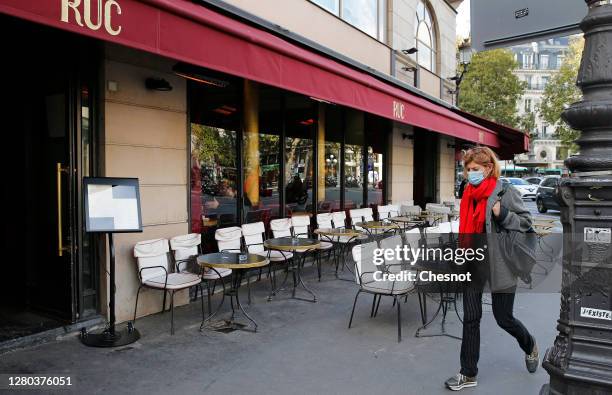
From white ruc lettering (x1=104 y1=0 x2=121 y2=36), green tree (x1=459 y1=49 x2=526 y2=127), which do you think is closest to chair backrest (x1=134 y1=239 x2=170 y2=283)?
white ruc lettering (x1=104 y1=0 x2=121 y2=36)

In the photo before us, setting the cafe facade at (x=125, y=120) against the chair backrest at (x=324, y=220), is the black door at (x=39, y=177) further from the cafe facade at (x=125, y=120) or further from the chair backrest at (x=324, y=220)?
the chair backrest at (x=324, y=220)

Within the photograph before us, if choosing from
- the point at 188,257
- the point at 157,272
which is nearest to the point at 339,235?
the point at 188,257

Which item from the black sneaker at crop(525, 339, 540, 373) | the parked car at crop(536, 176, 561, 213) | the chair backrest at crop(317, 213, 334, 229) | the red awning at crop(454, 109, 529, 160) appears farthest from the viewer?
the parked car at crop(536, 176, 561, 213)

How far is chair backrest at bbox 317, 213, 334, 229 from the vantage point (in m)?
8.08

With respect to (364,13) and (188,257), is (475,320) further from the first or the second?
(364,13)

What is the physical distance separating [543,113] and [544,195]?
48.9 ft

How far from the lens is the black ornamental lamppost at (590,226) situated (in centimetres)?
255

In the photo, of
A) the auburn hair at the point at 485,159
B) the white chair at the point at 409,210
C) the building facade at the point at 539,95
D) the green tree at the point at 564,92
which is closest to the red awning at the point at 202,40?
the auburn hair at the point at 485,159

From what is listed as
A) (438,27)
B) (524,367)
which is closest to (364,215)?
(524,367)

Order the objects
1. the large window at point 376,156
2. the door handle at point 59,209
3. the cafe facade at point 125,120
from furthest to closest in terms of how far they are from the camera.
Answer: the large window at point 376,156 < the door handle at point 59,209 < the cafe facade at point 125,120

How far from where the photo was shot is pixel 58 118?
4762 millimetres

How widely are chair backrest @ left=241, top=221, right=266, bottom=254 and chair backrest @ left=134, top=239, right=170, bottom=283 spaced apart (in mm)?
1403

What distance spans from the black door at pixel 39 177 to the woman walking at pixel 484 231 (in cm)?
372

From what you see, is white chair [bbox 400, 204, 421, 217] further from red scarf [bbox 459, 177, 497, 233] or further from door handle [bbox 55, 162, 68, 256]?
door handle [bbox 55, 162, 68, 256]
